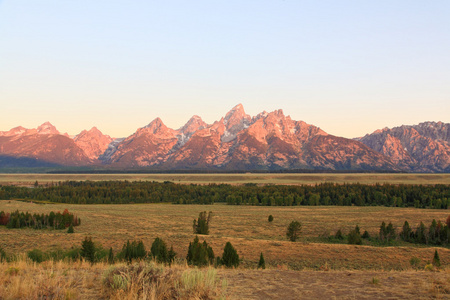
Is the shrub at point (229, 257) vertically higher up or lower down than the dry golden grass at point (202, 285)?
lower down

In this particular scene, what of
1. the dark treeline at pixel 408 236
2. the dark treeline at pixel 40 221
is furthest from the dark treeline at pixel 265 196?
the dark treeline at pixel 40 221

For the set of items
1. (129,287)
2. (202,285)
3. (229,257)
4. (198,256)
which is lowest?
(229,257)

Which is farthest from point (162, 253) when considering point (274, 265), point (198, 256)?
point (274, 265)

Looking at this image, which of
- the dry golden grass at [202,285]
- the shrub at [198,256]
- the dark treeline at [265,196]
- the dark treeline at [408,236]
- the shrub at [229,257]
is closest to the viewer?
the dry golden grass at [202,285]

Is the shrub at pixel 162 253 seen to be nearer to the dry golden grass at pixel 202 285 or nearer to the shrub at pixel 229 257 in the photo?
the shrub at pixel 229 257

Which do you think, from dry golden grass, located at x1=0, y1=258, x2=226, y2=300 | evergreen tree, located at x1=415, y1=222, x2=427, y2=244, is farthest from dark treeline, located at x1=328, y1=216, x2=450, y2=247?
dry golden grass, located at x1=0, y1=258, x2=226, y2=300

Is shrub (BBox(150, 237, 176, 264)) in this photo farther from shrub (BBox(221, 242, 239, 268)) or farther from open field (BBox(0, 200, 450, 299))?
shrub (BBox(221, 242, 239, 268))

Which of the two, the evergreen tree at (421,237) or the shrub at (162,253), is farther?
the evergreen tree at (421,237)

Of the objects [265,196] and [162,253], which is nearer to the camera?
[162,253]

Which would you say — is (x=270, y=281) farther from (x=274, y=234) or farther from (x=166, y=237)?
(x=274, y=234)

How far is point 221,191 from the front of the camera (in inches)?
5965

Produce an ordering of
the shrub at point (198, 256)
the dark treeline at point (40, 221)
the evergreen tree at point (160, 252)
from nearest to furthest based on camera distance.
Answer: the shrub at point (198, 256)
the evergreen tree at point (160, 252)
the dark treeline at point (40, 221)

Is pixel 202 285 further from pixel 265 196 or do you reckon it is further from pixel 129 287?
pixel 265 196

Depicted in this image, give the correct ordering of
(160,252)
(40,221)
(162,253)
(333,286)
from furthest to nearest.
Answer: (40,221), (160,252), (162,253), (333,286)
